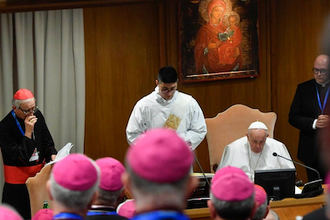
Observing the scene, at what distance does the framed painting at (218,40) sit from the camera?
6.85 meters

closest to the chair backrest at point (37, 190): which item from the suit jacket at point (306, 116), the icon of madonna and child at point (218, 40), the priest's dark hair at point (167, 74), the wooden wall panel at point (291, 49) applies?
the priest's dark hair at point (167, 74)

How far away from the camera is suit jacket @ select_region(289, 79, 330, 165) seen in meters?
5.86

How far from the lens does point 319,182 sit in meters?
4.73

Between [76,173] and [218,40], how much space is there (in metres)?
5.14

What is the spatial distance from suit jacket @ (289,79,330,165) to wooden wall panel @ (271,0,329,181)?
1196mm

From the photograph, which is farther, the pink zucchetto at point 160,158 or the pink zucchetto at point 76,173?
the pink zucchetto at point 76,173

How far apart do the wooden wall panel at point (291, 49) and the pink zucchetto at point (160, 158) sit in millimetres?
5894

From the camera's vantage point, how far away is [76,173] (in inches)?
79.4

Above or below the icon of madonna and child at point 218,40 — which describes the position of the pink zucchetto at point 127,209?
below

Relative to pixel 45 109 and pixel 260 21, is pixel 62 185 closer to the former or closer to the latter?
pixel 45 109

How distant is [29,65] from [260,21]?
2.94 m

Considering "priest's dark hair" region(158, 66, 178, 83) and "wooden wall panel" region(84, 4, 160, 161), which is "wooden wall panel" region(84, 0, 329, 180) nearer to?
"wooden wall panel" region(84, 4, 160, 161)

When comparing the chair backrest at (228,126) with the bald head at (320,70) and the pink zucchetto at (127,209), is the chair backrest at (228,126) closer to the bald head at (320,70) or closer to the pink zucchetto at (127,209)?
the bald head at (320,70)

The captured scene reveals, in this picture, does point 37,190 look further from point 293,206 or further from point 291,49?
point 291,49
